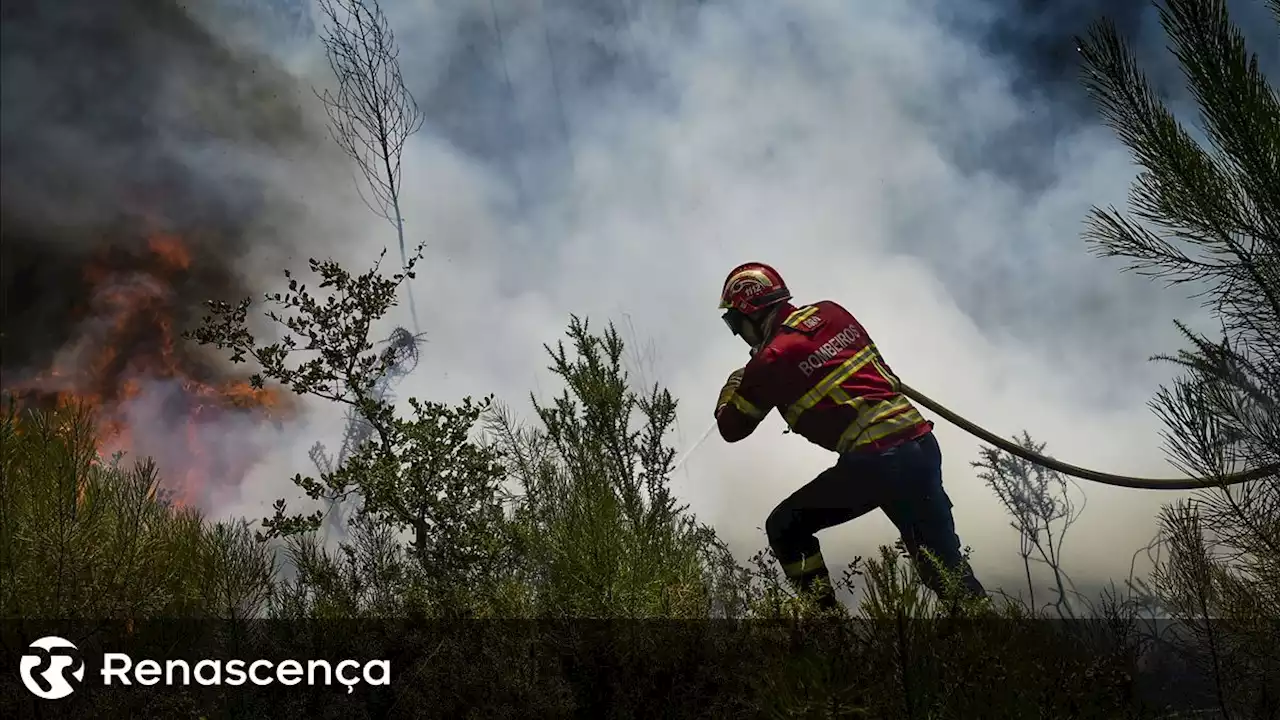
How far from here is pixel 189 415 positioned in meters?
4.46

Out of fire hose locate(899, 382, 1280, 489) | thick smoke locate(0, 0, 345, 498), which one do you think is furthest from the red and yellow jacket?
thick smoke locate(0, 0, 345, 498)

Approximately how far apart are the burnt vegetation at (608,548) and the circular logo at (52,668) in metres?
0.06

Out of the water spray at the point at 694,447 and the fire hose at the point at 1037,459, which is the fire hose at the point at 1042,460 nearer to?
the fire hose at the point at 1037,459

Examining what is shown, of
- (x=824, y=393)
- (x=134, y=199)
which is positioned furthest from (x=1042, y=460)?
(x=134, y=199)

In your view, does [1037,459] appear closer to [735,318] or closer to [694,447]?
[735,318]

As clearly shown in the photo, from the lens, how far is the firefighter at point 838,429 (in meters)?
3.26

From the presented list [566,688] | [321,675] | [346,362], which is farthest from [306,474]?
[566,688]

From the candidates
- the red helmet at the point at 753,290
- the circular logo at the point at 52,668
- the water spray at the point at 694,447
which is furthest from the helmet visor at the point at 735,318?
the circular logo at the point at 52,668

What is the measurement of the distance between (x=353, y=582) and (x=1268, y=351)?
11.3ft

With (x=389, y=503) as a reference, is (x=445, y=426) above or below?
above

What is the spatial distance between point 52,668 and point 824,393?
2.63 m

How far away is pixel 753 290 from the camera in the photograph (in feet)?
11.8

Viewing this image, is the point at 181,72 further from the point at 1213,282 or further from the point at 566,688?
the point at 1213,282

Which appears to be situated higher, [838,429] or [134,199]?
[134,199]
